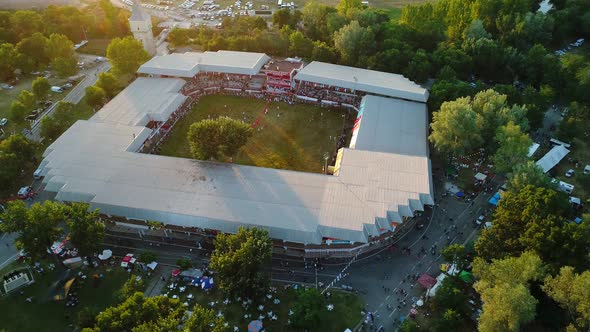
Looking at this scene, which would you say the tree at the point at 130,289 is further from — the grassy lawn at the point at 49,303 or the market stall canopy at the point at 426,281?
the market stall canopy at the point at 426,281

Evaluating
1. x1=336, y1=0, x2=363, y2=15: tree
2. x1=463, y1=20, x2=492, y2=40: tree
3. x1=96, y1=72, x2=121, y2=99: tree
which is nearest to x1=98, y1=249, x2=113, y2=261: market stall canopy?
x1=96, y1=72, x2=121, y2=99: tree

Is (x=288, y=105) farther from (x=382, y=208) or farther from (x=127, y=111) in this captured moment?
(x=382, y=208)

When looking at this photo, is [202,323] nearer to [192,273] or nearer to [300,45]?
[192,273]

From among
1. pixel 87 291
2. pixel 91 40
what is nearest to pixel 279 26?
pixel 91 40

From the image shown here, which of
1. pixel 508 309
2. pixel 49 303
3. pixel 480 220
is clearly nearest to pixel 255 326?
pixel 49 303

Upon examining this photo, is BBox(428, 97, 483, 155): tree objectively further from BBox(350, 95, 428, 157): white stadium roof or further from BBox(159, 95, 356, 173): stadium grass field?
BBox(159, 95, 356, 173): stadium grass field

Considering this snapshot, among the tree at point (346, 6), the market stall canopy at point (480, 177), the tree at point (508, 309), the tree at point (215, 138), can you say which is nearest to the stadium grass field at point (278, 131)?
the tree at point (215, 138)

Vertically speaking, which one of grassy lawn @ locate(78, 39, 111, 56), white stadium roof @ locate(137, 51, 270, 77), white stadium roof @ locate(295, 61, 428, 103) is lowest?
grassy lawn @ locate(78, 39, 111, 56)
